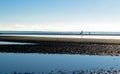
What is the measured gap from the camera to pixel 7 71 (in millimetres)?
28766

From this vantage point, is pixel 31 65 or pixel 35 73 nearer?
pixel 35 73

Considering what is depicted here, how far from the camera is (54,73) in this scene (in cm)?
2780

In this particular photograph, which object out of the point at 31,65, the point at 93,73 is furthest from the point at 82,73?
the point at 31,65

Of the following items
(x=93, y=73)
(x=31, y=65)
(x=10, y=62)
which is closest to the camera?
(x=93, y=73)

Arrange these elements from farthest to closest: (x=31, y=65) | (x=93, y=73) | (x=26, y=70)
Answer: (x=31, y=65), (x=26, y=70), (x=93, y=73)

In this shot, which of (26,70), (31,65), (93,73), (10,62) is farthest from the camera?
(10,62)

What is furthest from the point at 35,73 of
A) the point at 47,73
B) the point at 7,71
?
the point at 7,71

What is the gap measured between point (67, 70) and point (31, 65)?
216 inches

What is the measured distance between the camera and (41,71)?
2911 cm

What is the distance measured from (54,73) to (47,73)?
2.25 feet

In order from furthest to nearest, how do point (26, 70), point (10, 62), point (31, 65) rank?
point (10, 62), point (31, 65), point (26, 70)

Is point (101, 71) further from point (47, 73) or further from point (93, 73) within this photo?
point (47, 73)

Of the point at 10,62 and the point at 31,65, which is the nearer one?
the point at 31,65

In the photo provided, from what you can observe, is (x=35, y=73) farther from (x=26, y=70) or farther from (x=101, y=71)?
(x=101, y=71)
